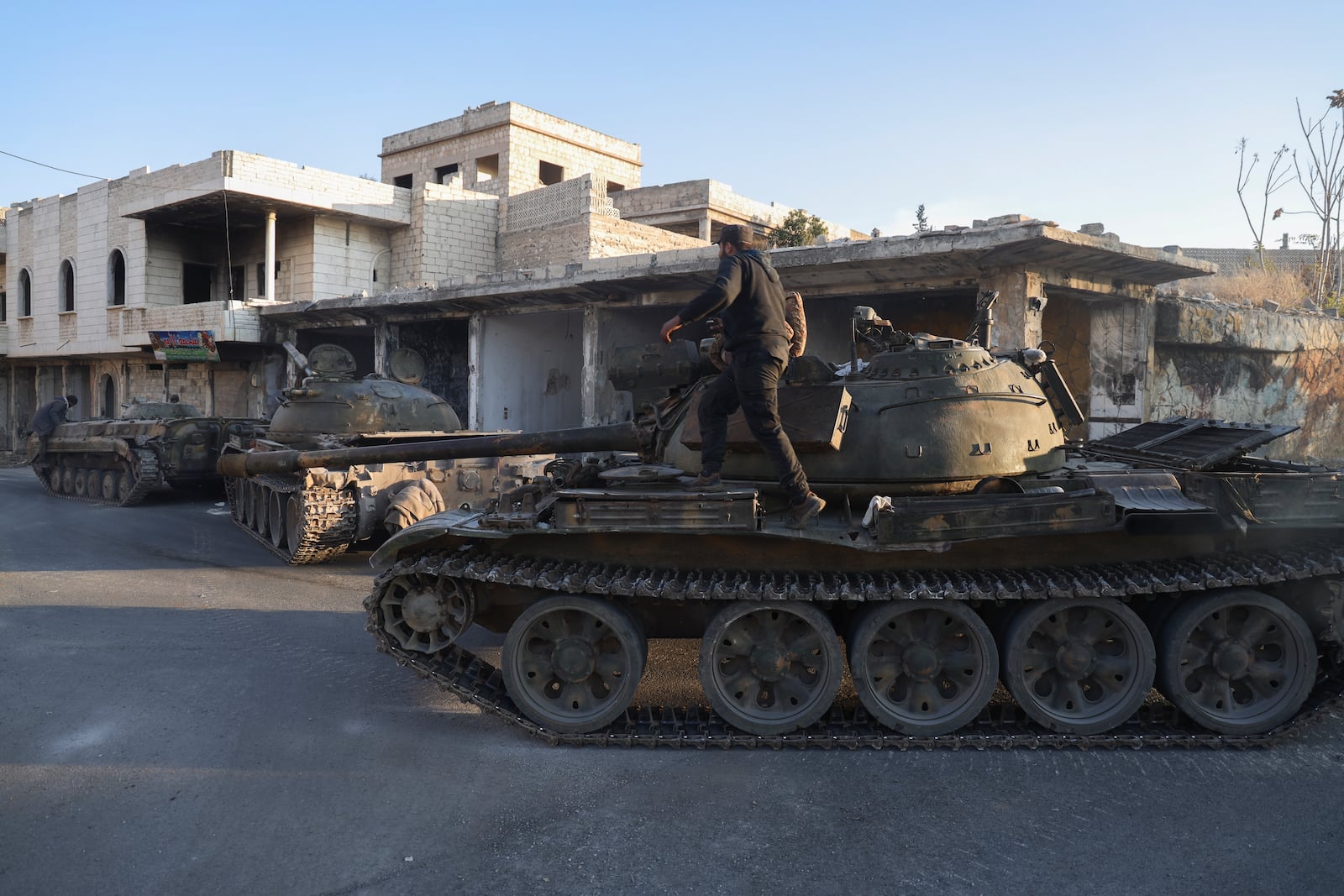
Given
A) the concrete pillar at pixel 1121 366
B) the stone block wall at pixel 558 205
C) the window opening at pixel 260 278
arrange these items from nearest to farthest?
the concrete pillar at pixel 1121 366 < the stone block wall at pixel 558 205 < the window opening at pixel 260 278

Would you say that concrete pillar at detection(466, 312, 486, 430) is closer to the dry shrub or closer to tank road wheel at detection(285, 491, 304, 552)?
tank road wheel at detection(285, 491, 304, 552)

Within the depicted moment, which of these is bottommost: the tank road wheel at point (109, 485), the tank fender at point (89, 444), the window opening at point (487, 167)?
the tank road wheel at point (109, 485)

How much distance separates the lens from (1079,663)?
496 cm

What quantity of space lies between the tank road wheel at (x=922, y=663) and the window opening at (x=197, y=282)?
98.4 feet

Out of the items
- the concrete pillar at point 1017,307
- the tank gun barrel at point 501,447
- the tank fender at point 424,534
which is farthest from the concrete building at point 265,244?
the tank fender at point 424,534

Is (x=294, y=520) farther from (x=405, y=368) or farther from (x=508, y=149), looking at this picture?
(x=508, y=149)

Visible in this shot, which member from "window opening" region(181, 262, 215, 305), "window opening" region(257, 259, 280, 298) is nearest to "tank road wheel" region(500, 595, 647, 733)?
"window opening" region(257, 259, 280, 298)

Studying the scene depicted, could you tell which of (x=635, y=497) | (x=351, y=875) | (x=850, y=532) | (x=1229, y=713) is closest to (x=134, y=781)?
(x=351, y=875)

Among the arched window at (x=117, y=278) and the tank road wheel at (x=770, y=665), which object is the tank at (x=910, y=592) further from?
the arched window at (x=117, y=278)

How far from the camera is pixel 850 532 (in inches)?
191

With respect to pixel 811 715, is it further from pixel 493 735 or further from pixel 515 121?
pixel 515 121

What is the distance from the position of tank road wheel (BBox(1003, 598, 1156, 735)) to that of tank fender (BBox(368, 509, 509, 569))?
303 cm

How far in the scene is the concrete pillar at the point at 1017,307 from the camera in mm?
11711

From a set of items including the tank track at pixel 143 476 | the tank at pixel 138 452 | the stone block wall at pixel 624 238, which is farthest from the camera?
the stone block wall at pixel 624 238
